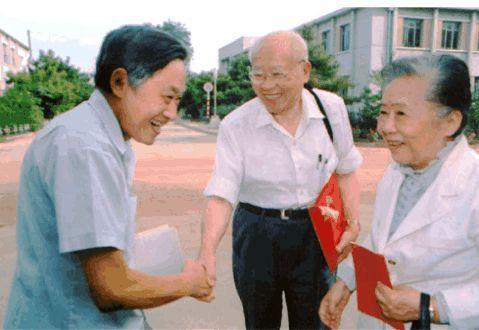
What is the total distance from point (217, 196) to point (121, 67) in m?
1.11

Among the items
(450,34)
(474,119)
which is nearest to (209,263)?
(474,119)

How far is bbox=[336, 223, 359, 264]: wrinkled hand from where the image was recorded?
2.45 meters

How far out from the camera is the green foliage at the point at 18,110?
806 inches

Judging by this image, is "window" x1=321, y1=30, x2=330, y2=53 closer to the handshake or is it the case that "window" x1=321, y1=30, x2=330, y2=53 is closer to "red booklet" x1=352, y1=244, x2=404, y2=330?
"red booklet" x1=352, y1=244, x2=404, y2=330

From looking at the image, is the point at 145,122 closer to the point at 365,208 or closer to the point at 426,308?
the point at 426,308

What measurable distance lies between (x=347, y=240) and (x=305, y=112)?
0.70 m

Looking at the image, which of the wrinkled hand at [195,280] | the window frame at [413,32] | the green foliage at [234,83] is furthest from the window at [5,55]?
the wrinkled hand at [195,280]

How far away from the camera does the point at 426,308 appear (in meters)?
1.59

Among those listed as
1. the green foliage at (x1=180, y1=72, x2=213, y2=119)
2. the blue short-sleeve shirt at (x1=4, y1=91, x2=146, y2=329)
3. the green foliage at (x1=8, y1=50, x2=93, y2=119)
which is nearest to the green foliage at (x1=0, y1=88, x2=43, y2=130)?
the green foliage at (x1=8, y1=50, x2=93, y2=119)

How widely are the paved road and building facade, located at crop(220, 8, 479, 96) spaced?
9.67 metres

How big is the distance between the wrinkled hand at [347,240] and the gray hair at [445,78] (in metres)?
0.99

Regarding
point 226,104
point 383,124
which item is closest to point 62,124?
point 383,124

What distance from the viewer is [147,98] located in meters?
1.45

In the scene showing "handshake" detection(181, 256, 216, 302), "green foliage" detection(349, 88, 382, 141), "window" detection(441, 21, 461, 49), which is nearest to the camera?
"handshake" detection(181, 256, 216, 302)
